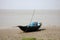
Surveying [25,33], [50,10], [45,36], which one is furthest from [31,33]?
[50,10]

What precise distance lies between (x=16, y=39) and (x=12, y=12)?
443 cm

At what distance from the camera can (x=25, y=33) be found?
167 inches

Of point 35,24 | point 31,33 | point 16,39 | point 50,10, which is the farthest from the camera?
point 50,10

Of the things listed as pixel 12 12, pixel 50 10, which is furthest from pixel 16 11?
pixel 50 10

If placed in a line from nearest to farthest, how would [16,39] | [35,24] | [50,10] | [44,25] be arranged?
[16,39], [35,24], [44,25], [50,10]

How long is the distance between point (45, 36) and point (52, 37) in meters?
0.13

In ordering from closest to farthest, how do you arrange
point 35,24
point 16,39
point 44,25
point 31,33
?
point 16,39
point 31,33
point 35,24
point 44,25

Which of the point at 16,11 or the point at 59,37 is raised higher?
the point at 16,11

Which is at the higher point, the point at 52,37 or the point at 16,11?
the point at 16,11

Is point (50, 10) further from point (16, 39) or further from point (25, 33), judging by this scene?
point (16, 39)

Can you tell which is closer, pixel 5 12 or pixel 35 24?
pixel 35 24

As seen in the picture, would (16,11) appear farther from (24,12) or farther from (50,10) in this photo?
(50,10)

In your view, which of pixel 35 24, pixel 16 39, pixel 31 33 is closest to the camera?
pixel 16 39

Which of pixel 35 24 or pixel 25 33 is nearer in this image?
pixel 25 33
